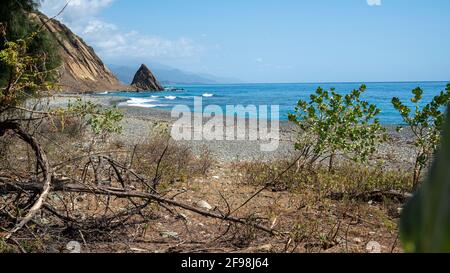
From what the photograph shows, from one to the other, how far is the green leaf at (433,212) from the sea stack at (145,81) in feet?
325

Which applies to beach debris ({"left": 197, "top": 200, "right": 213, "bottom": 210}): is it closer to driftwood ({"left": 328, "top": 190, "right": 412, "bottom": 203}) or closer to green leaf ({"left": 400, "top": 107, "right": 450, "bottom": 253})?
driftwood ({"left": 328, "top": 190, "right": 412, "bottom": 203})

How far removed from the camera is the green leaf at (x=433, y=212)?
233 millimetres

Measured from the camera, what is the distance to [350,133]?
7992mm

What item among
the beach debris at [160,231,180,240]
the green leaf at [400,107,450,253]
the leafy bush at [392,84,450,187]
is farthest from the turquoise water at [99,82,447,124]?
the green leaf at [400,107,450,253]

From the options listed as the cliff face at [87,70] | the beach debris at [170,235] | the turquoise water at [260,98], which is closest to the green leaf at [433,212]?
the beach debris at [170,235]

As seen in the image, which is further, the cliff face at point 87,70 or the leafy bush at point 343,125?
the cliff face at point 87,70

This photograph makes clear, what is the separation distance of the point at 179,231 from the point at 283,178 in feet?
9.41

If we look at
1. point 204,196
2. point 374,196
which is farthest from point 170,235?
point 374,196

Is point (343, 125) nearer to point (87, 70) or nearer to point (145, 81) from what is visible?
point (87, 70)

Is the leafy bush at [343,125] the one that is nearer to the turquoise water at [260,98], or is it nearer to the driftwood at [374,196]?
the driftwood at [374,196]

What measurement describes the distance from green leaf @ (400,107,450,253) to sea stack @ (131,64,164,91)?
325 feet
